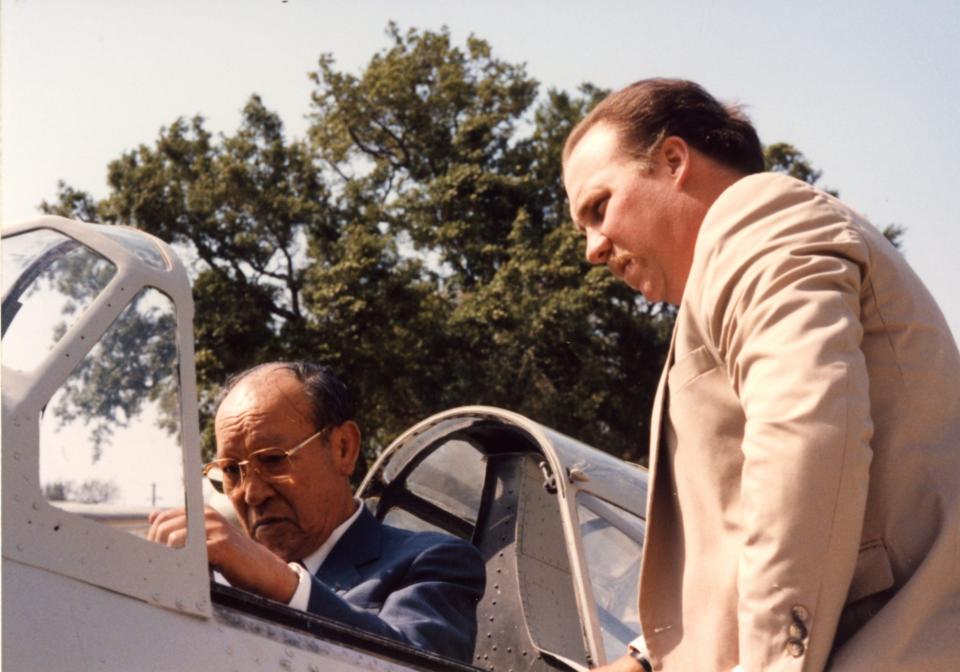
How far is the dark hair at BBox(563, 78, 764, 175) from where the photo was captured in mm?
2186

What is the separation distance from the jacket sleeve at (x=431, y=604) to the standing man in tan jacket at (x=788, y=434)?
98cm

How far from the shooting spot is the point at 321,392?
3.70 meters

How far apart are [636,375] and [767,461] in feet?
92.4

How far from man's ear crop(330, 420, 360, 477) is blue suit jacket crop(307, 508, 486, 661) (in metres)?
0.17

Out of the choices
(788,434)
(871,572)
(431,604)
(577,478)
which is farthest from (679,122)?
(577,478)

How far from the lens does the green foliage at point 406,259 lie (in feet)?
86.9

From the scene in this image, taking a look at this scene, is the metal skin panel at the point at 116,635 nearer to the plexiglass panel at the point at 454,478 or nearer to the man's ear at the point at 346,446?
the man's ear at the point at 346,446

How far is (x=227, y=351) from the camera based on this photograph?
25188mm

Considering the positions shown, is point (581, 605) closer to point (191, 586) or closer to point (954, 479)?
point (191, 586)

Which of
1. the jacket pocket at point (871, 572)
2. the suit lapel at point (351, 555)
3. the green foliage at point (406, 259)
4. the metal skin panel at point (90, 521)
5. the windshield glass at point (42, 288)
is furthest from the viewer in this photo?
the green foliage at point (406, 259)

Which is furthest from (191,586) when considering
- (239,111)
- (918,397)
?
(239,111)

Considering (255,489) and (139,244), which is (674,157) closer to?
(139,244)

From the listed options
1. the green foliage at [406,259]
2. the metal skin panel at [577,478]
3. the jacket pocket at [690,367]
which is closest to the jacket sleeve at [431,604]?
the metal skin panel at [577,478]

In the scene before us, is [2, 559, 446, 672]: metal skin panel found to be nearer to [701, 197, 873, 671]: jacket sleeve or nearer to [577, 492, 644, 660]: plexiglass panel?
[701, 197, 873, 671]: jacket sleeve
